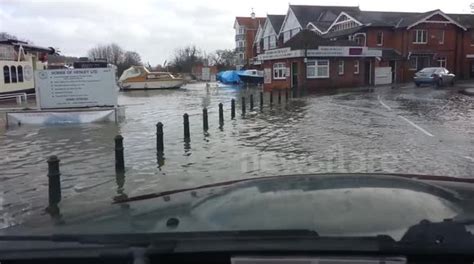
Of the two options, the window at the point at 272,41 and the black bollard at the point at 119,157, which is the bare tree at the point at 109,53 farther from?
the black bollard at the point at 119,157

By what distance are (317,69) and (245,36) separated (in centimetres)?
5184

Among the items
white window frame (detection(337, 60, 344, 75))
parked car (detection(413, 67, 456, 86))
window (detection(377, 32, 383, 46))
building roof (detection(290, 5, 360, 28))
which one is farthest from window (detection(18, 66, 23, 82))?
building roof (detection(290, 5, 360, 28))

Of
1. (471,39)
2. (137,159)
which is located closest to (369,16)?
(471,39)

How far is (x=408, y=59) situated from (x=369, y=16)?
261 inches

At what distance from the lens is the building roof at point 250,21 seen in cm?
9244

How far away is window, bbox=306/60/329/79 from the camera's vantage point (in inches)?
1654

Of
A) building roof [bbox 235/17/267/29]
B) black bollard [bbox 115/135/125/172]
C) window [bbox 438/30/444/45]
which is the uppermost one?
building roof [bbox 235/17/267/29]

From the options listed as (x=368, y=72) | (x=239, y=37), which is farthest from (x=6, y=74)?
(x=239, y=37)

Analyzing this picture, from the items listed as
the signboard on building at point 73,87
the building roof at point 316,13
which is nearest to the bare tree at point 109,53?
the building roof at point 316,13

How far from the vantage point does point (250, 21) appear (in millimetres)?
97250

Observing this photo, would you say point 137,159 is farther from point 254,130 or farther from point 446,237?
point 446,237

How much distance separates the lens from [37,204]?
23.0ft

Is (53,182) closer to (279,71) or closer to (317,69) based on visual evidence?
(317,69)

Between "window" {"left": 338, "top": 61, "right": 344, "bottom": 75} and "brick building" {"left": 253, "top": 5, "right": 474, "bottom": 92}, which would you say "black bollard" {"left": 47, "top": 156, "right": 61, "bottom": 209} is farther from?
"window" {"left": 338, "top": 61, "right": 344, "bottom": 75}
